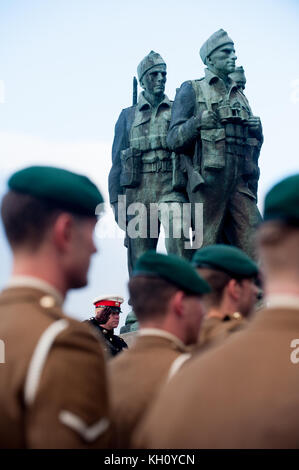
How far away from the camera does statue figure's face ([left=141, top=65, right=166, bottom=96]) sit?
11.7 metres

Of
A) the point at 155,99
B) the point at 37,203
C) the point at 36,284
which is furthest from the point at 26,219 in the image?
the point at 155,99

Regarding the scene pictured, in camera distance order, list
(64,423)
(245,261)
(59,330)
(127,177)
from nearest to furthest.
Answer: (64,423)
(59,330)
(245,261)
(127,177)

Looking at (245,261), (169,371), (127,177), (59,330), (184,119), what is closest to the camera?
(59,330)

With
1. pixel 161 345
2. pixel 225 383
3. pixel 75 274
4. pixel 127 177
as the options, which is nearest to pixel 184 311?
pixel 161 345

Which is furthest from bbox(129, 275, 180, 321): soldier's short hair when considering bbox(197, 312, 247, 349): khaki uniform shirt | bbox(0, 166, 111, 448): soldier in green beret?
bbox(0, 166, 111, 448): soldier in green beret

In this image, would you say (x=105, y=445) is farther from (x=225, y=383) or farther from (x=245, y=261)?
(x=245, y=261)

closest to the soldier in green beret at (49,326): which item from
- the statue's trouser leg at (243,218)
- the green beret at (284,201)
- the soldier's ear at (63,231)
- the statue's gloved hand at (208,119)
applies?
the soldier's ear at (63,231)

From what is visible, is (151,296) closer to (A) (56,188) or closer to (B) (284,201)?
(A) (56,188)

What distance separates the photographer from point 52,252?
2.37 meters

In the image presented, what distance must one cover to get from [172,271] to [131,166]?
9026 mm

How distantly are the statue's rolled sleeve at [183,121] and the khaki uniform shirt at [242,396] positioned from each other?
849 centimetres

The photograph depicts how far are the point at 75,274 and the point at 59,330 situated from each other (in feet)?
0.80

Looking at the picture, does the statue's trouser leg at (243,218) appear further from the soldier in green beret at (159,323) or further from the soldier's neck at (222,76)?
the soldier in green beret at (159,323)

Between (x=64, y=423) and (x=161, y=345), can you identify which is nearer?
(x=64, y=423)
